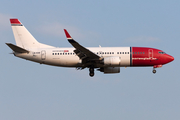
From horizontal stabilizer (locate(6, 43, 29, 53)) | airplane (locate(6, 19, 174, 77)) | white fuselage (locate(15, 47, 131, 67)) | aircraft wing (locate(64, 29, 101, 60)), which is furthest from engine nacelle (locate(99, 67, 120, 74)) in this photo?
horizontal stabilizer (locate(6, 43, 29, 53))

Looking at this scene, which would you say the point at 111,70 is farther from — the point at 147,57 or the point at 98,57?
the point at 147,57

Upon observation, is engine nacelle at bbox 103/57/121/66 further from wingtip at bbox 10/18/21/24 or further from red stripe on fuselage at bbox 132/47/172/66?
wingtip at bbox 10/18/21/24

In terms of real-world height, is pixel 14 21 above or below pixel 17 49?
above

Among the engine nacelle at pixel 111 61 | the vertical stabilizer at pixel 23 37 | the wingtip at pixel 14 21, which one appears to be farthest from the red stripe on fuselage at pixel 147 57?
the wingtip at pixel 14 21

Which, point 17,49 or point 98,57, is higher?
point 17,49

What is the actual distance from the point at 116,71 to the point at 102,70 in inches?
90.0

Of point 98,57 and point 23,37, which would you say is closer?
point 98,57

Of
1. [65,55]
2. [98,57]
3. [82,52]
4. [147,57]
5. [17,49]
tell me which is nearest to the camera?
[82,52]

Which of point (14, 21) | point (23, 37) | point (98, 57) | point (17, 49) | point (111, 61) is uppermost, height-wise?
point (14, 21)

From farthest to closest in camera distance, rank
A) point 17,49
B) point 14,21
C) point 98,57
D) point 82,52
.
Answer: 1. point 14,21
2. point 17,49
3. point 98,57
4. point 82,52

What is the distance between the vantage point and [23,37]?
180ft

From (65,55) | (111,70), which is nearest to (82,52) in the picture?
(65,55)

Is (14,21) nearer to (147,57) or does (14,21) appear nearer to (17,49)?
(17,49)

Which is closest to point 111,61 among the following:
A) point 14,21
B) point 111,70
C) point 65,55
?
point 111,70
